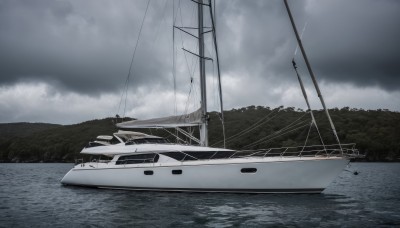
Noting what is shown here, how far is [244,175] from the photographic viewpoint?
15.9 m

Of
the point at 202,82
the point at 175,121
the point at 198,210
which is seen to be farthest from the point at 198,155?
the point at 198,210

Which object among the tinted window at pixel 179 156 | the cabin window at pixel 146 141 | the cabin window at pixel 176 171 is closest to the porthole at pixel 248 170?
the tinted window at pixel 179 156

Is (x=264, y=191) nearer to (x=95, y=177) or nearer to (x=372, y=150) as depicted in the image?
(x=95, y=177)

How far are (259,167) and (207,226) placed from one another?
18.7 feet

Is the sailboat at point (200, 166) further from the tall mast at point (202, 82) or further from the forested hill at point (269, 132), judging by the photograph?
the forested hill at point (269, 132)

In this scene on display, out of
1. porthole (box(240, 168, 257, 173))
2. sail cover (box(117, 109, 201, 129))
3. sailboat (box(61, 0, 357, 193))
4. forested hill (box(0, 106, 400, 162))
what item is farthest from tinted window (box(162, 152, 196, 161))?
forested hill (box(0, 106, 400, 162))

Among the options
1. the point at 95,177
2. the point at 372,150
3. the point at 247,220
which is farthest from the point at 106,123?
the point at 247,220

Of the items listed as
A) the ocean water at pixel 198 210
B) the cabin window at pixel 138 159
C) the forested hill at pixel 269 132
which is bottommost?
the ocean water at pixel 198 210

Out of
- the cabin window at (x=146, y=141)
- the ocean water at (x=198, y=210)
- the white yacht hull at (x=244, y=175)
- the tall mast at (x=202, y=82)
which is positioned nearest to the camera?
the ocean water at (x=198, y=210)

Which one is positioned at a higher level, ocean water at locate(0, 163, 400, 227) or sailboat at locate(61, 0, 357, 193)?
sailboat at locate(61, 0, 357, 193)

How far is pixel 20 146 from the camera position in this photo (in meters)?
124

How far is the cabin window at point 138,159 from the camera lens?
1794cm

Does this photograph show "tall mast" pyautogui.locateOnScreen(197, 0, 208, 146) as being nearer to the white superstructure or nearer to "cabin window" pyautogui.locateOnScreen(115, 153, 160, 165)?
the white superstructure

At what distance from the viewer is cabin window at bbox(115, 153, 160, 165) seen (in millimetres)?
17938
